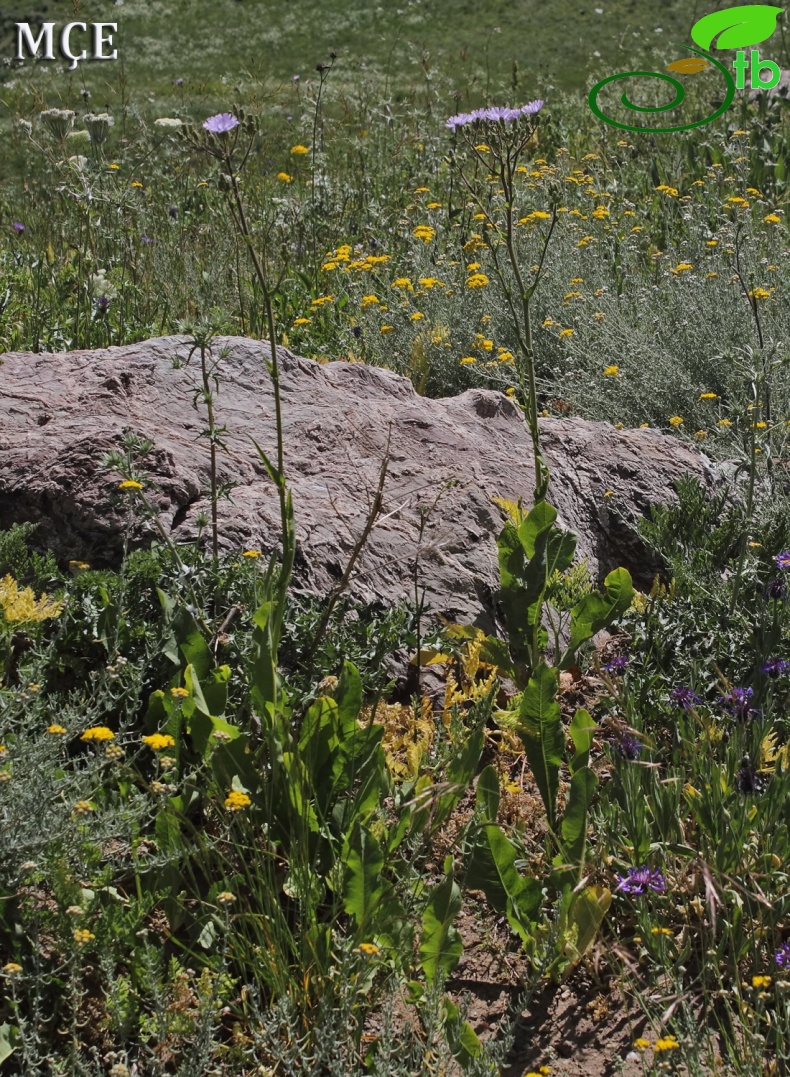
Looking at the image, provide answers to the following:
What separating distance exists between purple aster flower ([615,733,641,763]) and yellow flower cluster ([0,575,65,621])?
1374 millimetres

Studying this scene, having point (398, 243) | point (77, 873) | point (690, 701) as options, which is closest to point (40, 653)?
point (77, 873)

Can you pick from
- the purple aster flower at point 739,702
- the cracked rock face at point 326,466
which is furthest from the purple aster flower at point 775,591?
the cracked rock face at point 326,466

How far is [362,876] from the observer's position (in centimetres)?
211

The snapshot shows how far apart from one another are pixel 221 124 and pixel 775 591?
1865mm

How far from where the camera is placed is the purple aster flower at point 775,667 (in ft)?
8.84

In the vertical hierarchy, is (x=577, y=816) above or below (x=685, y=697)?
below

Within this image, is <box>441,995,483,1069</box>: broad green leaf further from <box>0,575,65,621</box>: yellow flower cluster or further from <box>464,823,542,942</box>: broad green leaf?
<box>0,575,65,621</box>: yellow flower cluster

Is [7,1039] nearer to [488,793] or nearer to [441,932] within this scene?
[441,932]

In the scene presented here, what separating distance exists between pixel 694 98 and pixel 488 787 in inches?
377

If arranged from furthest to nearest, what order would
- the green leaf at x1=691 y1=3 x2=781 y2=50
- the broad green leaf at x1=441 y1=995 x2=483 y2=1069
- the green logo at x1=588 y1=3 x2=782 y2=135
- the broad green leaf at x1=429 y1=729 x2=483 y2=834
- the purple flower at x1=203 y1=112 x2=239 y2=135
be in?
the green leaf at x1=691 y1=3 x2=781 y2=50 → the green logo at x1=588 y1=3 x2=782 y2=135 → the broad green leaf at x1=429 y1=729 x2=483 y2=834 → the purple flower at x1=203 y1=112 x2=239 y2=135 → the broad green leaf at x1=441 y1=995 x2=483 y2=1069

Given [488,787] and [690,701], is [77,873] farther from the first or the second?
[690,701]

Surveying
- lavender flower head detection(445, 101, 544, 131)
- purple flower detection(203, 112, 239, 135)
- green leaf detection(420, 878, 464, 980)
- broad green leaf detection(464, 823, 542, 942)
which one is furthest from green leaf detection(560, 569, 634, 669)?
purple flower detection(203, 112, 239, 135)

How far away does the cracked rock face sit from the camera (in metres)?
3.08

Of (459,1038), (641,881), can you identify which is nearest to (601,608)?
(641,881)
